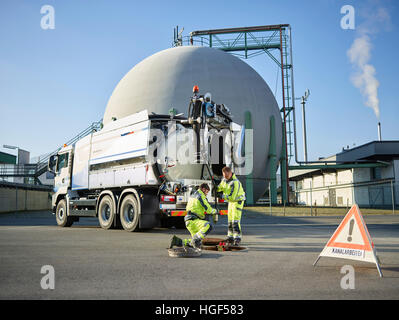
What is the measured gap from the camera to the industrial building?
2802 cm

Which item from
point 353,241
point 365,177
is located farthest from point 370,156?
point 353,241

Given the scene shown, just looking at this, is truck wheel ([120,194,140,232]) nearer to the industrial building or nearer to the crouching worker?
the crouching worker

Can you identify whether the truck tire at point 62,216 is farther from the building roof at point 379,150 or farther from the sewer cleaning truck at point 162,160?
the building roof at point 379,150

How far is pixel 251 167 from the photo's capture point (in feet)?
75.3

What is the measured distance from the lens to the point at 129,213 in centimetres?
1094

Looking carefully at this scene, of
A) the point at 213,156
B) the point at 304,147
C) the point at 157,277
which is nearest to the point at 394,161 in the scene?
the point at 304,147

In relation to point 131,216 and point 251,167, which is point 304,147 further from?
point 131,216

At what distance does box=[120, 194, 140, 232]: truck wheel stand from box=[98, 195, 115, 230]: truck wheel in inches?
23.5

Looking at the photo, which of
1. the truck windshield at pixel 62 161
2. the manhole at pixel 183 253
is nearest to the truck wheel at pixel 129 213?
the manhole at pixel 183 253

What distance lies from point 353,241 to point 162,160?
6.26 m

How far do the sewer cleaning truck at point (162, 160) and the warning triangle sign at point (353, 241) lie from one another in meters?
5.06

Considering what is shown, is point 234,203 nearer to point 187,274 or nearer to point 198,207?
point 198,207

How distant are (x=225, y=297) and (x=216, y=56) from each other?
2182 cm
